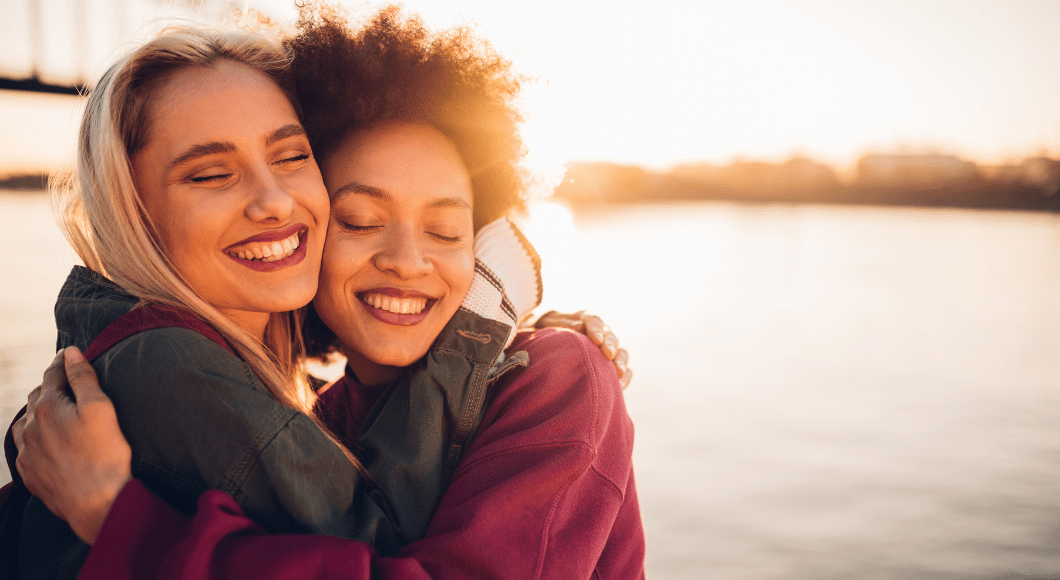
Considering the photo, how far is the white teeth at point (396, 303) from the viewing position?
218 centimetres

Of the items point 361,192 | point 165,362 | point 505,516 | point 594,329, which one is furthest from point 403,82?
point 505,516

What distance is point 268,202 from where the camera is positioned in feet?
6.30

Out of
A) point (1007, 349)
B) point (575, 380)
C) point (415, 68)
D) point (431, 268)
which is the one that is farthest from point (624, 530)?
point (1007, 349)

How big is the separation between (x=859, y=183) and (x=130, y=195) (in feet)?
182

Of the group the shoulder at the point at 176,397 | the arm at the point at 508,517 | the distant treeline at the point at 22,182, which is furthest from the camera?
the distant treeline at the point at 22,182

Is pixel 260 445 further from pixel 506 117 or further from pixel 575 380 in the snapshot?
pixel 506 117

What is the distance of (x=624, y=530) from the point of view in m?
2.20

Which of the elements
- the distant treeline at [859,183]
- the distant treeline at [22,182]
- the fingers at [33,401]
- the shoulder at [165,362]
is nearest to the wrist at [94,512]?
the shoulder at [165,362]

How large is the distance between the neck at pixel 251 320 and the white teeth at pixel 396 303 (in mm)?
325

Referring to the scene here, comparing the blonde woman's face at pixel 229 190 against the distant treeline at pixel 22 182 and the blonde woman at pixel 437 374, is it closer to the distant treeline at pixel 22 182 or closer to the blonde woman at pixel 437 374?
the blonde woman at pixel 437 374

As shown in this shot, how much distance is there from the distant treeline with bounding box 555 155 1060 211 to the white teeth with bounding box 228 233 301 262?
35.7 m

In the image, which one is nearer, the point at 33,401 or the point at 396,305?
the point at 33,401

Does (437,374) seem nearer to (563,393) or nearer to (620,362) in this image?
(563,393)

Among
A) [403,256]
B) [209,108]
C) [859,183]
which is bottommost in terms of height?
[859,183]
